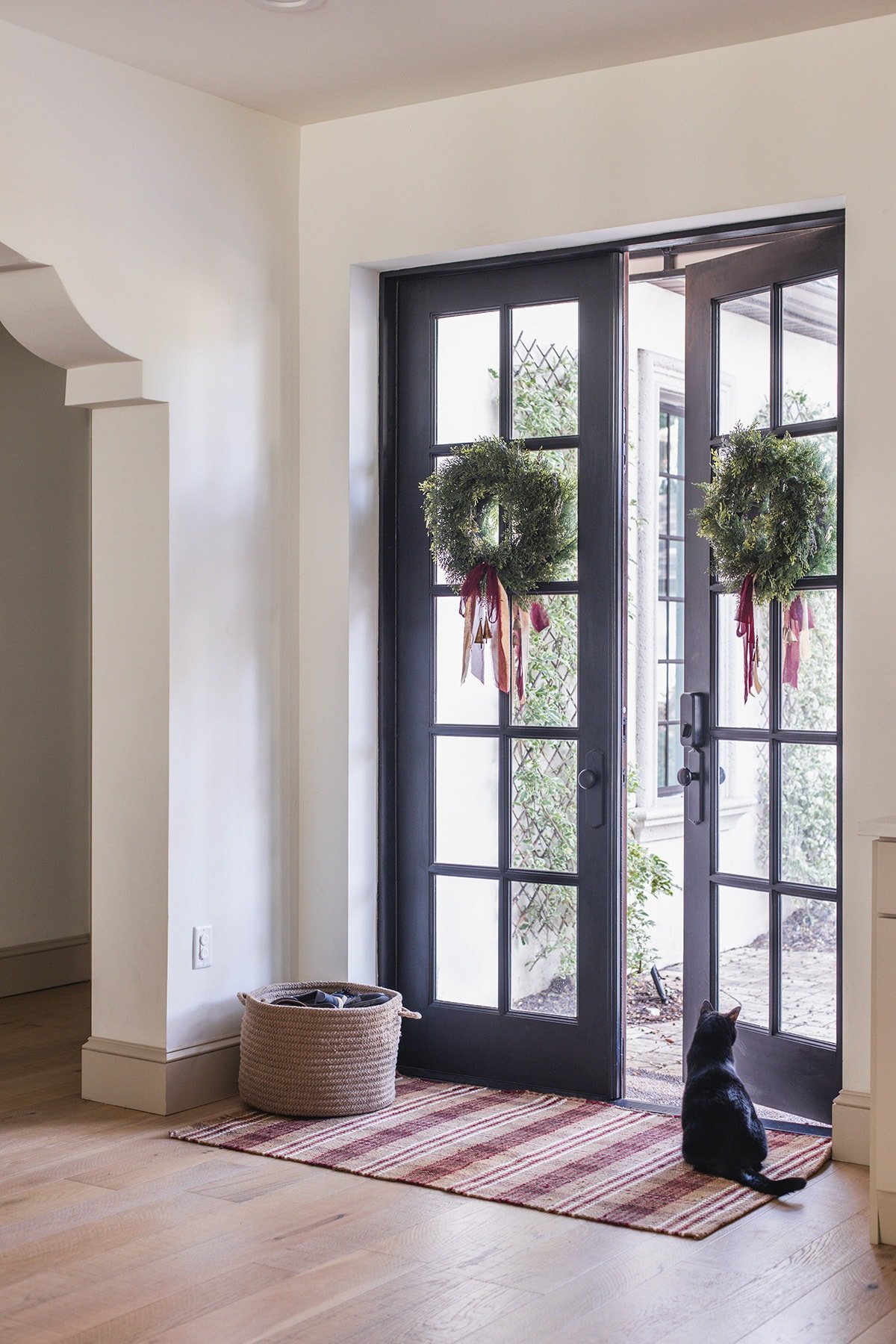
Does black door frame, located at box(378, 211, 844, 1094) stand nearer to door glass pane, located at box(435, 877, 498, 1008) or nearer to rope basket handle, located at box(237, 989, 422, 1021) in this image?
door glass pane, located at box(435, 877, 498, 1008)

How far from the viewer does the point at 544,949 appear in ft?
13.3

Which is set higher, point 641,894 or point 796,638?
point 796,638

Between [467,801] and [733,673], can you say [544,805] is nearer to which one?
[467,801]

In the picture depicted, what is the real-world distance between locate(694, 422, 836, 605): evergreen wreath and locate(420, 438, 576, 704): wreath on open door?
0.46 metres

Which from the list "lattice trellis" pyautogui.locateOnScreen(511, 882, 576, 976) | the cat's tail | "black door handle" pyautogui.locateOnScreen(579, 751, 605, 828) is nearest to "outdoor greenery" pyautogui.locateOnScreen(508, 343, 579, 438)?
"black door handle" pyautogui.locateOnScreen(579, 751, 605, 828)

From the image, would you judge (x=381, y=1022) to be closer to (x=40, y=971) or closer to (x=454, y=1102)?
(x=454, y=1102)

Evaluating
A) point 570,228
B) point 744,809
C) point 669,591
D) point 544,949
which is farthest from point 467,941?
point 669,591

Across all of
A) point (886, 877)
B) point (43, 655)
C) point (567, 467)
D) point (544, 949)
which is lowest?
point (544, 949)

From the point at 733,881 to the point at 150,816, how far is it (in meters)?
1.57

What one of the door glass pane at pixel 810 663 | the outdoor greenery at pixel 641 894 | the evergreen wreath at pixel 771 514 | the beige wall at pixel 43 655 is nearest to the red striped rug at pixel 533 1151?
the door glass pane at pixel 810 663

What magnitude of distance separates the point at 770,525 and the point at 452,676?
109cm

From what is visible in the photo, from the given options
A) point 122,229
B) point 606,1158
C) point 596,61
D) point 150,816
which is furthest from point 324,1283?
point 596,61

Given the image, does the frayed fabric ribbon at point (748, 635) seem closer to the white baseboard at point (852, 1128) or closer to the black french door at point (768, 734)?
the black french door at point (768, 734)

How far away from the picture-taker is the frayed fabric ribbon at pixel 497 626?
399 centimetres
